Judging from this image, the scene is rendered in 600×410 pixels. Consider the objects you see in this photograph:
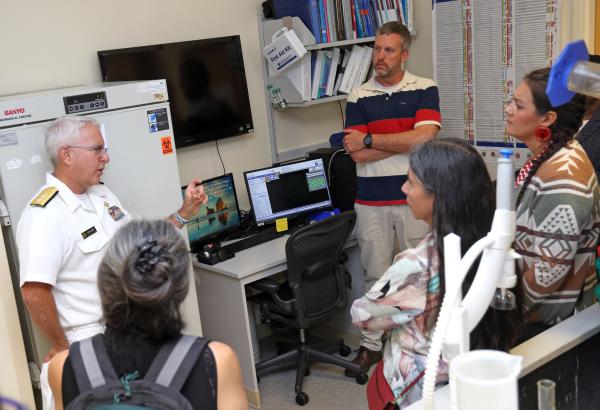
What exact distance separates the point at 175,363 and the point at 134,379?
9 cm

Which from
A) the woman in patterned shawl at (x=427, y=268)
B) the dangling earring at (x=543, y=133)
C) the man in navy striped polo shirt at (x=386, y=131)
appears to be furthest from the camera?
the man in navy striped polo shirt at (x=386, y=131)

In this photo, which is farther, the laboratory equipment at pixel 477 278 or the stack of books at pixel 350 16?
the stack of books at pixel 350 16

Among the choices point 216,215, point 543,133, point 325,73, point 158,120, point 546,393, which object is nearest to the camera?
point 546,393

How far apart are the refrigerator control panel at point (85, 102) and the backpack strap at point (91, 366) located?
5.33 feet

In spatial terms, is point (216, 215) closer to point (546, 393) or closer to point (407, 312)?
point (407, 312)

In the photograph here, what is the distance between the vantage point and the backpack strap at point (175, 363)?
142 cm

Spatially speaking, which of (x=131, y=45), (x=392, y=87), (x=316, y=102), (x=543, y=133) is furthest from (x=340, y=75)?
(x=543, y=133)

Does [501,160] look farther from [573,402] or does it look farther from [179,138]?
[179,138]

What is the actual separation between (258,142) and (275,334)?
124 cm

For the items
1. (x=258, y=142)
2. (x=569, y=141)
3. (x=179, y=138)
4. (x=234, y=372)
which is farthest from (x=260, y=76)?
(x=234, y=372)

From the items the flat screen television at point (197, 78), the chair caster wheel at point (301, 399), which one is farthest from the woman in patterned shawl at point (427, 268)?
the flat screen television at point (197, 78)

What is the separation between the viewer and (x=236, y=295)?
11.5 ft

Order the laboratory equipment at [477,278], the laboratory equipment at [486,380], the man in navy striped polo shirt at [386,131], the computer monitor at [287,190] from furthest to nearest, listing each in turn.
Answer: the computer monitor at [287,190] → the man in navy striped polo shirt at [386,131] → the laboratory equipment at [477,278] → the laboratory equipment at [486,380]

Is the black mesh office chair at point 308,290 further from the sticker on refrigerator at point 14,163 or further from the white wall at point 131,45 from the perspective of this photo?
the sticker on refrigerator at point 14,163
